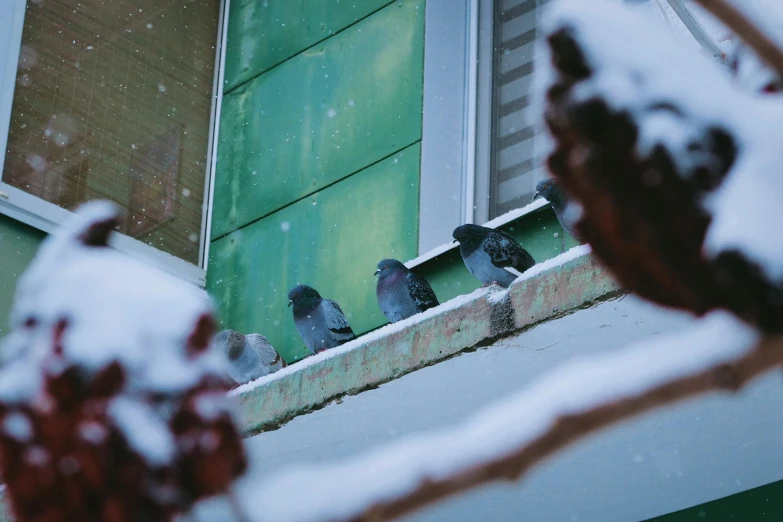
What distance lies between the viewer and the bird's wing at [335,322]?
4.88 m

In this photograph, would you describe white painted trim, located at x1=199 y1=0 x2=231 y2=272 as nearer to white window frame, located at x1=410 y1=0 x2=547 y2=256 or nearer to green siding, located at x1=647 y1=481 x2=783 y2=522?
white window frame, located at x1=410 y1=0 x2=547 y2=256

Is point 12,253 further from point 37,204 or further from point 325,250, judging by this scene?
point 325,250

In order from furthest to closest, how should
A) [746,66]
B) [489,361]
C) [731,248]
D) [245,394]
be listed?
[245,394]
[489,361]
[746,66]
[731,248]

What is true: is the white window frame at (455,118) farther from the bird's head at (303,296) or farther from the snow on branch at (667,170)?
the snow on branch at (667,170)

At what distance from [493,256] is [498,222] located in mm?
724

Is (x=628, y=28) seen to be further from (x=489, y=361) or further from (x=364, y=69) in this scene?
(x=364, y=69)

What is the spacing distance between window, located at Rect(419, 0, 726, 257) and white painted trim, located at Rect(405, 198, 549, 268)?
0.25 ft

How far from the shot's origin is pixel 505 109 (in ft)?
18.3

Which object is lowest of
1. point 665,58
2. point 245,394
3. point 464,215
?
point 665,58

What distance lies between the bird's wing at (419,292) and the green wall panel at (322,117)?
1102 mm

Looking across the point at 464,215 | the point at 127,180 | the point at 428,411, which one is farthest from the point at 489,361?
the point at 127,180

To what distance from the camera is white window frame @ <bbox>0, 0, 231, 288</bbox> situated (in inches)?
235

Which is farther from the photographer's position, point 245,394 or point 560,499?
point 245,394

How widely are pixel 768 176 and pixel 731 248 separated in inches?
2.3
